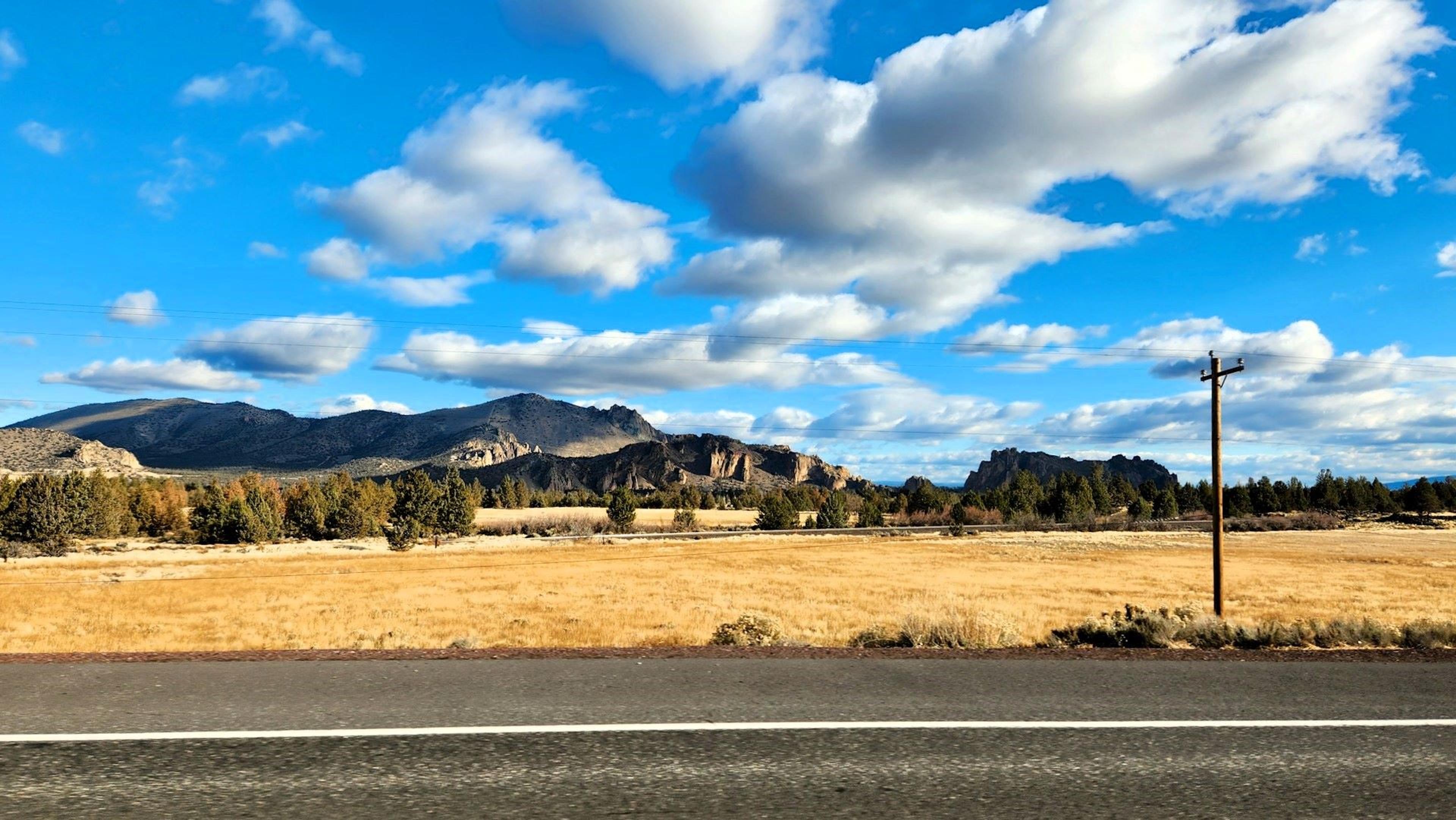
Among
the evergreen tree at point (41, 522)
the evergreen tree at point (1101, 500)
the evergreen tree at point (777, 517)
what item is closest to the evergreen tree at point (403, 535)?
the evergreen tree at point (41, 522)

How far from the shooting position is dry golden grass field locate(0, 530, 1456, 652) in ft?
82.6

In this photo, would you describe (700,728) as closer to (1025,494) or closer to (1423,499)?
(1025,494)

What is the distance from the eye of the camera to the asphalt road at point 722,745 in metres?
A: 4.77

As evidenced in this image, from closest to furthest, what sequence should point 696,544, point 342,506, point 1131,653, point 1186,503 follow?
point 1131,653 < point 696,544 < point 342,506 < point 1186,503

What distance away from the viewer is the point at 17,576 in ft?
160

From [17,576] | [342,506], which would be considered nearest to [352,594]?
[17,576]

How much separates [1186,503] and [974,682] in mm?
160231

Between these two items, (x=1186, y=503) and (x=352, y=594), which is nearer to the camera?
(x=352, y=594)

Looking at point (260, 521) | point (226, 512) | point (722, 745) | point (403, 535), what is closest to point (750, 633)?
point (722, 745)

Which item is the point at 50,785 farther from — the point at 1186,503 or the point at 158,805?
the point at 1186,503

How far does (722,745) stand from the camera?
581cm

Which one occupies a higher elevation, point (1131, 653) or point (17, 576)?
point (1131, 653)

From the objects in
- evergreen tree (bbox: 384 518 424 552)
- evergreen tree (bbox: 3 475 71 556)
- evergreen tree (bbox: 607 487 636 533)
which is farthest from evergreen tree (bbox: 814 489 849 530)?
evergreen tree (bbox: 3 475 71 556)

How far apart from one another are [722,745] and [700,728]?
1.60ft
